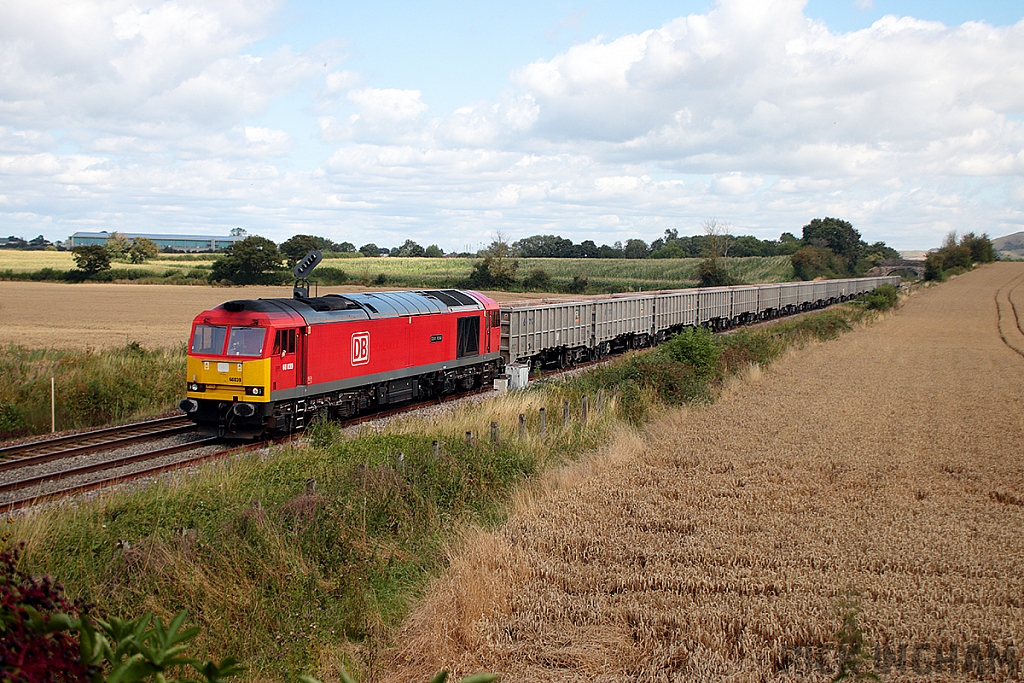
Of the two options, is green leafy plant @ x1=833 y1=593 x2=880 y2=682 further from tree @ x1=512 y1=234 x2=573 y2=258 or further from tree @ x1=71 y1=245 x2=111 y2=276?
tree @ x1=512 y1=234 x2=573 y2=258

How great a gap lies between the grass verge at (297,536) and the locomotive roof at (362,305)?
4.07m

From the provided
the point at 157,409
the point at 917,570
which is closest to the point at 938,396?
the point at 917,570

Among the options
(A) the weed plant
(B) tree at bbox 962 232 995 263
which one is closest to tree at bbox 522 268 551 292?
(A) the weed plant

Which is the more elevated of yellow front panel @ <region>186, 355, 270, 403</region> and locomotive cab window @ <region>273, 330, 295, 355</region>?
locomotive cab window @ <region>273, 330, 295, 355</region>

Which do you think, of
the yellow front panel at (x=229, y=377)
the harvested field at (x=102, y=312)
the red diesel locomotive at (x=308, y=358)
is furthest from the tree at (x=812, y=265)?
the yellow front panel at (x=229, y=377)

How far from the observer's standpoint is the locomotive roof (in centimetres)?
1738

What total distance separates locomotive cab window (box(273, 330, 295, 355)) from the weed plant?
6150mm

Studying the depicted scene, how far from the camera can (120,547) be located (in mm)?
7914

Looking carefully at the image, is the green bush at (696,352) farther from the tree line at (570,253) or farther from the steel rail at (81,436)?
the tree line at (570,253)

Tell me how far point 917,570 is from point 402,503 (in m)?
5.72

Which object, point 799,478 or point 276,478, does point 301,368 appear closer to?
point 276,478

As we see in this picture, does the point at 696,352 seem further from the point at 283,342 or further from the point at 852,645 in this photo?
the point at 852,645

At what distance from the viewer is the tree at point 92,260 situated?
7788cm

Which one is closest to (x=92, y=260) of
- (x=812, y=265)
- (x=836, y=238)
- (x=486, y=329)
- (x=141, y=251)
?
(x=141, y=251)
